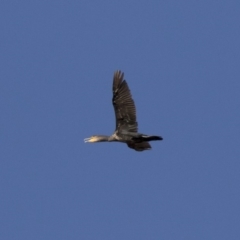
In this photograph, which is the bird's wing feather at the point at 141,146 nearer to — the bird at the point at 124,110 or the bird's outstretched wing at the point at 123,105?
the bird at the point at 124,110

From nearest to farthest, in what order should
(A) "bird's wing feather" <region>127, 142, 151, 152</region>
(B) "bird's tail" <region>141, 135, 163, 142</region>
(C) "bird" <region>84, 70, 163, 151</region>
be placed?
(B) "bird's tail" <region>141, 135, 163, 142</region>, (C) "bird" <region>84, 70, 163, 151</region>, (A) "bird's wing feather" <region>127, 142, 151, 152</region>

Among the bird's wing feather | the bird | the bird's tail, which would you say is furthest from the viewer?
the bird's wing feather

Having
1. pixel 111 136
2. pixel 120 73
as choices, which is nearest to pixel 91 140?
pixel 111 136

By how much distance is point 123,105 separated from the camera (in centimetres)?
3934

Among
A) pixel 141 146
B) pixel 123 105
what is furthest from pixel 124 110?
pixel 141 146

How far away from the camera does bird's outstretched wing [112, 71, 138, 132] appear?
39.3m

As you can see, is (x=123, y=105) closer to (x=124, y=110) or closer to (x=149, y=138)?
(x=124, y=110)

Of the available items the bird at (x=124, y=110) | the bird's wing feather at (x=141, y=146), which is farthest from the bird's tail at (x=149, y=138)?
the bird's wing feather at (x=141, y=146)

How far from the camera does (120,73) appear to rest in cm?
3959

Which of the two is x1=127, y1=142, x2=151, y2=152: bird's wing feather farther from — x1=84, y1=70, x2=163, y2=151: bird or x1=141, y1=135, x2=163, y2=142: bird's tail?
x1=141, y1=135, x2=163, y2=142: bird's tail

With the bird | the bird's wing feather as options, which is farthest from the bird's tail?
the bird's wing feather

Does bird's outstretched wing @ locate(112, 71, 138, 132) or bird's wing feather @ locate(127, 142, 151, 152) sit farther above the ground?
bird's outstretched wing @ locate(112, 71, 138, 132)

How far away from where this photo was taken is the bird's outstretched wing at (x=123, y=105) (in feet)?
129

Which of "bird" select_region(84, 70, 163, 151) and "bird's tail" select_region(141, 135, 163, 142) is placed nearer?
"bird's tail" select_region(141, 135, 163, 142)
